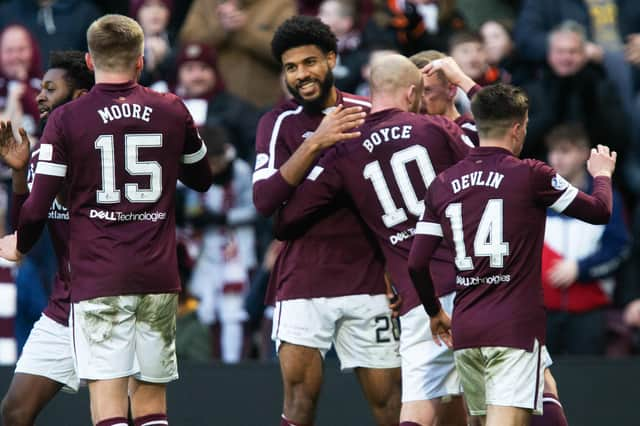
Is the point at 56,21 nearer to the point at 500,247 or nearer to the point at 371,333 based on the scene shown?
the point at 371,333

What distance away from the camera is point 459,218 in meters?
6.77

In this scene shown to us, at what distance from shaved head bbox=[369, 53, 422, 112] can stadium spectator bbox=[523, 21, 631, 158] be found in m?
3.51

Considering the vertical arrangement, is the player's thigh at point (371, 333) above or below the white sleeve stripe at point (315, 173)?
below

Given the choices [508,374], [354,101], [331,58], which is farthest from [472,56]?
[508,374]

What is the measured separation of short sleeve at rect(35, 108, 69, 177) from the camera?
6.70 m

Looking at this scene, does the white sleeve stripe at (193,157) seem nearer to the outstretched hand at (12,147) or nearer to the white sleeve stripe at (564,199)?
the outstretched hand at (12,147)

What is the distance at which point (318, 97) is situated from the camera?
766 cm

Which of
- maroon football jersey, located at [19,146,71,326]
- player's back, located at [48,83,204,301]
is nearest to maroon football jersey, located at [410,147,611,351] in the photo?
player's back, located at [48,83,204,301]

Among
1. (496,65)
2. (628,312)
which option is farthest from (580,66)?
(628,312)

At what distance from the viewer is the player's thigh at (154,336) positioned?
6.93m

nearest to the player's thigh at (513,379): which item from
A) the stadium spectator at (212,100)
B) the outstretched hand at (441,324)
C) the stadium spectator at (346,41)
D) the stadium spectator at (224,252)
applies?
the outstretched hand at (441,324)

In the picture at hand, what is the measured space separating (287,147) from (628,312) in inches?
136

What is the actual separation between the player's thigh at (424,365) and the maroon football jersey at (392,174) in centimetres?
11

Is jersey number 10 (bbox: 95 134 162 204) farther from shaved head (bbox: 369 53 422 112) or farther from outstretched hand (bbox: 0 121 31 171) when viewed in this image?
shaved head (bbox: 369 53 422 112)
